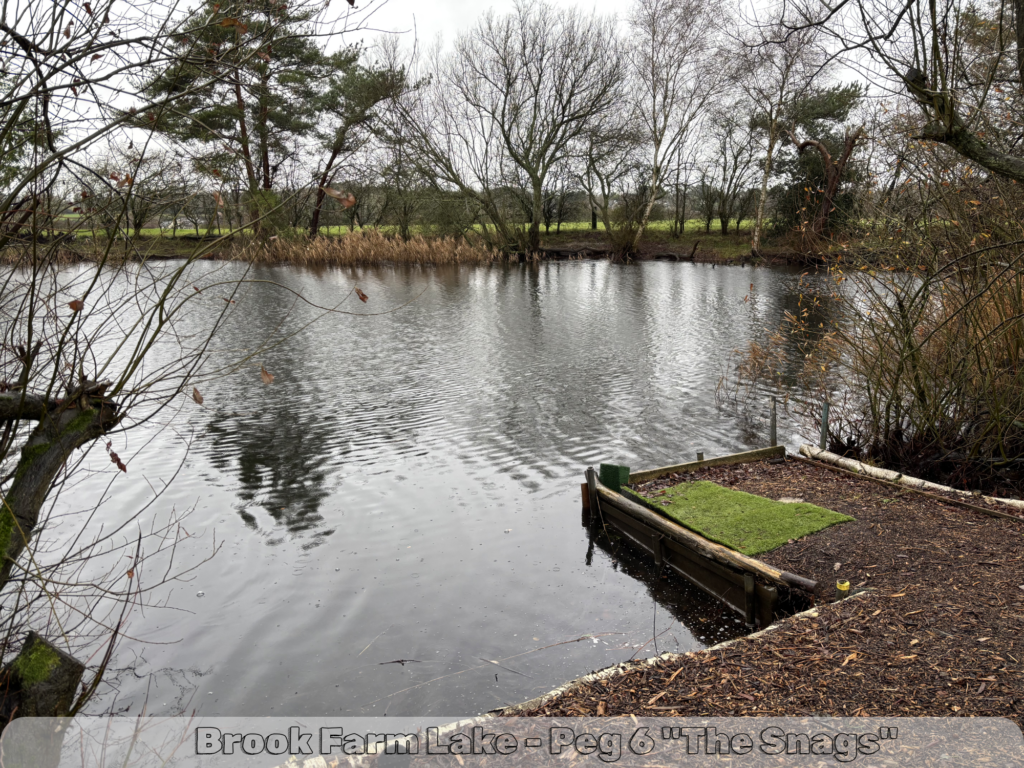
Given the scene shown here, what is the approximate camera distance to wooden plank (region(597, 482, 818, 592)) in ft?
16.4

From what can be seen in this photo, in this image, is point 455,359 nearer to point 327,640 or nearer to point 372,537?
point 372,537

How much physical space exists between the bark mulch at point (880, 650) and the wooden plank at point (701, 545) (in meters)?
0.23

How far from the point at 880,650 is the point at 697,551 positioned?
81.0 inches

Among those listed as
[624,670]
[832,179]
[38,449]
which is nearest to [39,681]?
[38,449]

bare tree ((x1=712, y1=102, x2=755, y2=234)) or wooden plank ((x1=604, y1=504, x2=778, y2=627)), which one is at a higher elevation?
bare tree ((x1=712, y1=102, x2=755, y2=234))

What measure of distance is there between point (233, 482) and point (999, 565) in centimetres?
747

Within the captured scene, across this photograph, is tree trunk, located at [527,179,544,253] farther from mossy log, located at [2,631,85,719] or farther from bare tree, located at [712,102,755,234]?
mossy log, located at [2,631,85,719]

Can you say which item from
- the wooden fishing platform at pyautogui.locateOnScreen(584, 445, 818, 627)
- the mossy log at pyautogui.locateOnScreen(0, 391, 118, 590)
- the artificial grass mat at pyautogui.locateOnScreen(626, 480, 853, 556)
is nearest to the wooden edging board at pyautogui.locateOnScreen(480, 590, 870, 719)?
the wooden fishing platform at pyautogui.locateOnScreen(584, 445, 818, 627)

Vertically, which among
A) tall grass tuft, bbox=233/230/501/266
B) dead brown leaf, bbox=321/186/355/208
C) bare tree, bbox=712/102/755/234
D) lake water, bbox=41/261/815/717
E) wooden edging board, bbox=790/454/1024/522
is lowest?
lake water, bbox=41/261/815/717

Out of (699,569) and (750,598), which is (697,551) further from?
(750,598)

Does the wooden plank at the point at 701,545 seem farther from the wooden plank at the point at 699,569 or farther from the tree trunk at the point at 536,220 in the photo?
the tree trunk at the point at 536,220

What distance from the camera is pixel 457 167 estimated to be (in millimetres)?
31922

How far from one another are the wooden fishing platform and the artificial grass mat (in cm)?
14

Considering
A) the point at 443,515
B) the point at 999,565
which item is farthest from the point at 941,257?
the point at 443,515
